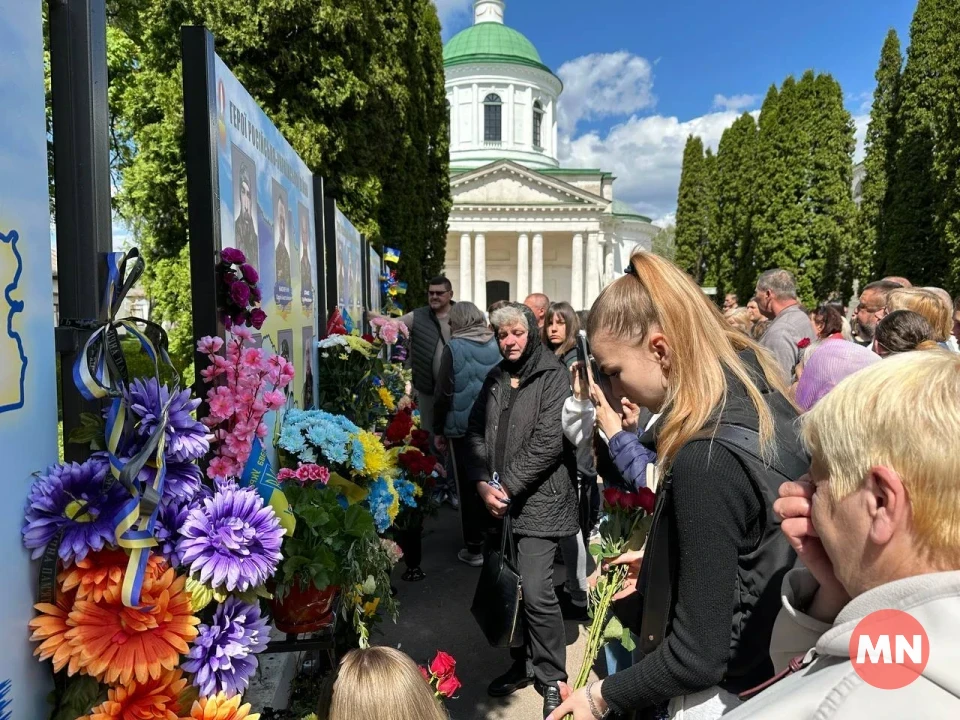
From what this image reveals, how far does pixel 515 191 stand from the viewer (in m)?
44.3

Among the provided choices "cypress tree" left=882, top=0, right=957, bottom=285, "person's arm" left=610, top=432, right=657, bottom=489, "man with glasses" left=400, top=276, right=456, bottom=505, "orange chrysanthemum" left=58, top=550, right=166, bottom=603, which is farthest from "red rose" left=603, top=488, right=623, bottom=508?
"cypress tree" left=882, top=0, right=957, bottom=285

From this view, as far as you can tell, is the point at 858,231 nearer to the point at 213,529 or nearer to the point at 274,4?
the point at 274,4

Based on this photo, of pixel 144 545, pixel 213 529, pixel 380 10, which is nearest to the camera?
pixel 144 545

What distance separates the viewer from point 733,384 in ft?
5.14

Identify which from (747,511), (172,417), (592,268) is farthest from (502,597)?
(592,268)

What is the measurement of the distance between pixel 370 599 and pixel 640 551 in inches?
40.1

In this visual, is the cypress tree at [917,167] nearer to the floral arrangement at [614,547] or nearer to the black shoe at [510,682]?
the black shoe at [510,682]

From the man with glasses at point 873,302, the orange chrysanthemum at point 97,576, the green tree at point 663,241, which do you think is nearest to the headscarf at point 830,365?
the man with glasses at point 873,302

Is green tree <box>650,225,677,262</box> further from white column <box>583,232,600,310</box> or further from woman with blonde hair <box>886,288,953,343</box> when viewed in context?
woman with blonde hair <box>886,288,953,343</box>

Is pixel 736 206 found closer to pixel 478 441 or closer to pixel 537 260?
pixel 537 260

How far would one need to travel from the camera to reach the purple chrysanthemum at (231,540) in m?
1.34

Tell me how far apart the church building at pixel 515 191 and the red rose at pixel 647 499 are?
41.2 metres

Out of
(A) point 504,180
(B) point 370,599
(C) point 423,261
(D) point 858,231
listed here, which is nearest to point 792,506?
(B) point 370,599

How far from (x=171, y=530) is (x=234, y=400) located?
0.52m
